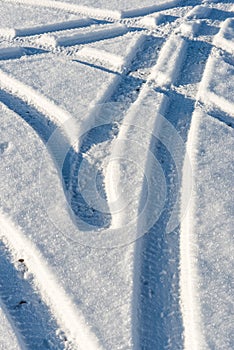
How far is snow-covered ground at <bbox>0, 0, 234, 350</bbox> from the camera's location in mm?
2445

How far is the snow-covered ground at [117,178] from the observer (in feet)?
8.02

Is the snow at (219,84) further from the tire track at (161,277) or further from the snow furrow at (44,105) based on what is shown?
the snow furrow at (44,105)

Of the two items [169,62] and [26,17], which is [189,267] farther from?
[26,17]

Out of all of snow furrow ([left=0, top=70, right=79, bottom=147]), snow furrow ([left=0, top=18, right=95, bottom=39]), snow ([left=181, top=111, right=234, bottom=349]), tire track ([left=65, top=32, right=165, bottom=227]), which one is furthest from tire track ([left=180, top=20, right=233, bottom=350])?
snow furrow ([left=0, top=18, right=95, bottom=39])

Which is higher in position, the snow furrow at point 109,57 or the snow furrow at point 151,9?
the snow furrow at point 151,9

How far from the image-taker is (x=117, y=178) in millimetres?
3027

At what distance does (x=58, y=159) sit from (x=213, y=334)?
142 cm

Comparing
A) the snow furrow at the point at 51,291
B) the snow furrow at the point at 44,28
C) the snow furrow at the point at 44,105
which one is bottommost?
the snow furrow at the point at 51,291

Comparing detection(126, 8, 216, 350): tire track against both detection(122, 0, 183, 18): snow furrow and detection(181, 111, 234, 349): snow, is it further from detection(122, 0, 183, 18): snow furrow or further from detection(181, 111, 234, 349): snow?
detection(122, 0, 183, 18): snow furrow

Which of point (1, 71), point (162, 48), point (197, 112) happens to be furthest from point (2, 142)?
point (162, 48)

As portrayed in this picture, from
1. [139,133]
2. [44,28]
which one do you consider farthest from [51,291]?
[44,28]

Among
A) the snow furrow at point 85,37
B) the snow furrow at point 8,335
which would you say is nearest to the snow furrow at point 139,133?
the snow furrow at point 85,37

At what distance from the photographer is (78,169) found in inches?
123

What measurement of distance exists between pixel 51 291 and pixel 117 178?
2.67 ft
